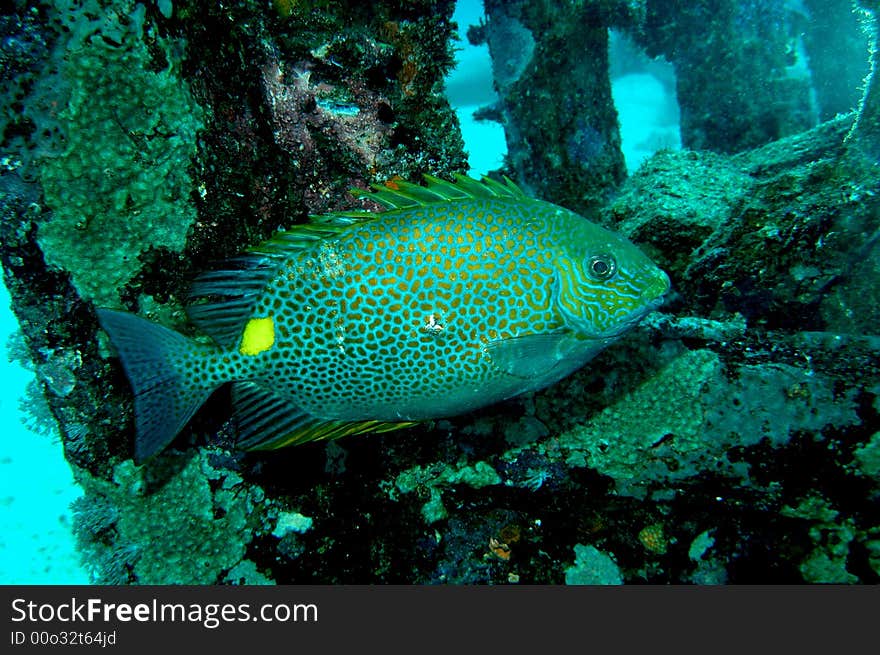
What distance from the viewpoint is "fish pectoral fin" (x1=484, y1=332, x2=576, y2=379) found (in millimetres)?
1890

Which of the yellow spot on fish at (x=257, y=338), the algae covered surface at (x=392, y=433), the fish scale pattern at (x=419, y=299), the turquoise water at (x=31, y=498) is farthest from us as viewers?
the turquoise water at (x=31, y=498)

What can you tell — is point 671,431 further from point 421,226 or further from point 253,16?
point 253,16

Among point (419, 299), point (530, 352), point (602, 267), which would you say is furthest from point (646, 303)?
point (419, 299)

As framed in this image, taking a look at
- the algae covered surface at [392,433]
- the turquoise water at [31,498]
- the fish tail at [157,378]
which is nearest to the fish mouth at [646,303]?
the algae covered surface at [392,433]

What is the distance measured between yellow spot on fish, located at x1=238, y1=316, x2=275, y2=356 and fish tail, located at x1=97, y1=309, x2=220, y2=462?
16 cm

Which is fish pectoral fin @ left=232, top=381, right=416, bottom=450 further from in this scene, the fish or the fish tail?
the fish tail

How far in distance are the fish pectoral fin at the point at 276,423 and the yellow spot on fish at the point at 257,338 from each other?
170 mm

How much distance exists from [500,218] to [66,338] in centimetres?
219

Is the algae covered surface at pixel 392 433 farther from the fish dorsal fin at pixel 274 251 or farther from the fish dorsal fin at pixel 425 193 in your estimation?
the fish dorsal fin at pixel 425 193

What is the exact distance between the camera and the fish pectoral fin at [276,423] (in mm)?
2084

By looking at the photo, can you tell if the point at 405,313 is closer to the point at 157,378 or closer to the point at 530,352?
the point at 530,352

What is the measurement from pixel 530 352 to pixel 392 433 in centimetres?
120

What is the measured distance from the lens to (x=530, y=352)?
191cm

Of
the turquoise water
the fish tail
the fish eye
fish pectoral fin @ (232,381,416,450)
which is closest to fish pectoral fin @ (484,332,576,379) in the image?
the fish eye
